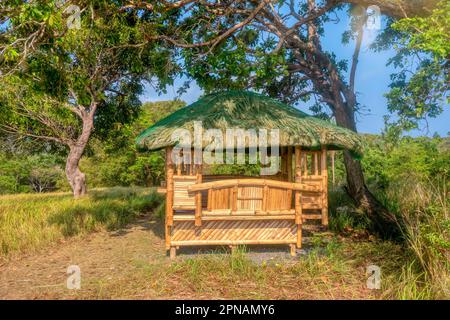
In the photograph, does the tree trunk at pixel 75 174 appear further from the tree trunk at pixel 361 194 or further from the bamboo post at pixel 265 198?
the tree trunk at pixel 361 194

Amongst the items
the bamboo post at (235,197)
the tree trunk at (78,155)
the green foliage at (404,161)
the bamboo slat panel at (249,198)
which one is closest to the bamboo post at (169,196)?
the bamboo post at (235,197)

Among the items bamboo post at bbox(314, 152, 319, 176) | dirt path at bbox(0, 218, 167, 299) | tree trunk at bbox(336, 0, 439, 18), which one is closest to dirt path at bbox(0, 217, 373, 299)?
dirt path at bbox(0, 218, 167, 299)

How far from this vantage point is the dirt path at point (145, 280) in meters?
4.90

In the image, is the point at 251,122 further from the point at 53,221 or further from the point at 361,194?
the point at 53,221

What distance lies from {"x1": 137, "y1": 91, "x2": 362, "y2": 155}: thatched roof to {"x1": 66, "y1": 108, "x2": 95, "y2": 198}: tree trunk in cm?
912

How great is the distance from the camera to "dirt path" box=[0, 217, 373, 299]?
4.90m

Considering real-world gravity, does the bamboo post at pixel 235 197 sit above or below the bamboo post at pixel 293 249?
above

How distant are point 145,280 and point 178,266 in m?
0.71

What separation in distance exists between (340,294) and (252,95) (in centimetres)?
520

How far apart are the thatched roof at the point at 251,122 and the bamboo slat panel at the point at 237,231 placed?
1765 mm

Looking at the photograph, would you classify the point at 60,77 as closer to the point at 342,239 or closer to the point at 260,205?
the point at 260,205

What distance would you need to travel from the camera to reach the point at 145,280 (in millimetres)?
5352

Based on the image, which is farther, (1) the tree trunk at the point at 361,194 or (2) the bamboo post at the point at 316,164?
(1) the tree trunk at the point at 361,194

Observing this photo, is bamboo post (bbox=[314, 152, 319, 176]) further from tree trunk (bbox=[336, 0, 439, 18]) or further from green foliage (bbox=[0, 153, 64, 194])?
green foliage (bbox=[0, 153, 64, 194])
